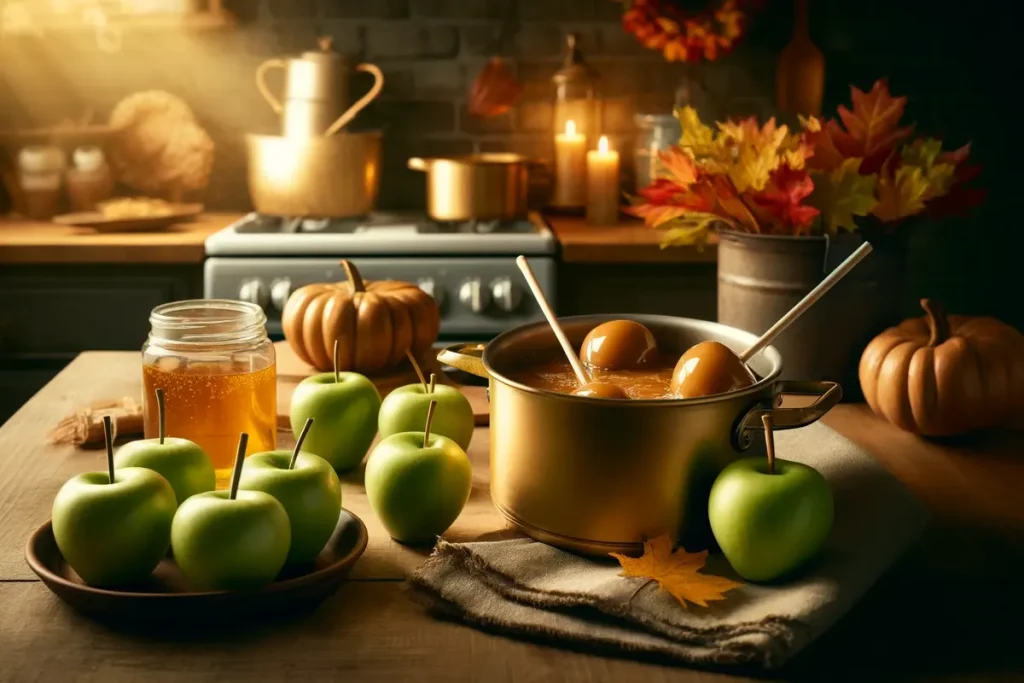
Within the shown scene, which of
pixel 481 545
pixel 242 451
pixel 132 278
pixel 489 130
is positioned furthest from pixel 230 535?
pixel 489 130

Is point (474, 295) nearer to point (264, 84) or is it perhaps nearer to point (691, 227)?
point (264, 84)

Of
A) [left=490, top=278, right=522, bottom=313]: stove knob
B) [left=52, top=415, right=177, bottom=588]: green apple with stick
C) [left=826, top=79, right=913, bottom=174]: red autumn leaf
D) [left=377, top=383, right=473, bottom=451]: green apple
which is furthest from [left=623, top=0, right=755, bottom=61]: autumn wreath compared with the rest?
[left=52, top=415, right=177, bottom=588]: green apple with stick

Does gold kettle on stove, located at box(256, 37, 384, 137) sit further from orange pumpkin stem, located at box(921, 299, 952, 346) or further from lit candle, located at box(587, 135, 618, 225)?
orange pumpkin stem, located at box(921, 299, 952, 346)

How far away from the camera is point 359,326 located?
4.96 feet

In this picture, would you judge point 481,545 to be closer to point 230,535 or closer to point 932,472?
point 230,535

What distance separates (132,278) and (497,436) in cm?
176

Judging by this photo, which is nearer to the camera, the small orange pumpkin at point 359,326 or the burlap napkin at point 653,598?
the burlap napkin at point 653,598

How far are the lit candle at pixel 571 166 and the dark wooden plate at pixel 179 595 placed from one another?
2.09 meters

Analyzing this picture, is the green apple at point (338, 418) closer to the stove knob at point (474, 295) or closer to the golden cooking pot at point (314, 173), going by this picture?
the stove knob at point (474, 295)

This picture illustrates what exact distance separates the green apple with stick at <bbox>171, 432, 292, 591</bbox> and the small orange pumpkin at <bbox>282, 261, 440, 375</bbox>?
2.21ft

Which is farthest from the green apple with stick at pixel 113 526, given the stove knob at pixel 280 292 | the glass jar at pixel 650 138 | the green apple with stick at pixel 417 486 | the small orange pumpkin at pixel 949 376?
the glass jar at pixel 650 138

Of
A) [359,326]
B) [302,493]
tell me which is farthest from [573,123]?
[302,493]

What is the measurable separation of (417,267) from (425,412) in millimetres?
1371

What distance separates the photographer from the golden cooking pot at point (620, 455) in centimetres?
84
